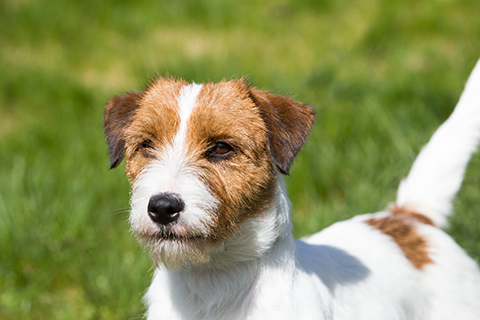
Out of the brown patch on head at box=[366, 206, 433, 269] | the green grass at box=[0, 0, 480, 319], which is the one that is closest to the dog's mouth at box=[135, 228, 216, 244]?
the green grass at box=[0, 0, 480, 319]

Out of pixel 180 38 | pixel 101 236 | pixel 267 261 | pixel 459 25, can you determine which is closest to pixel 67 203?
pixel 101 236

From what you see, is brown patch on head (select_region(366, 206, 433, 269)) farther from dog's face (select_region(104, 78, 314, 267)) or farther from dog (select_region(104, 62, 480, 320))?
dog's face (select_region(104, 78, 314, 267))

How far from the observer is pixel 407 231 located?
3619 mm

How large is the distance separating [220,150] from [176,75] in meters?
4.10

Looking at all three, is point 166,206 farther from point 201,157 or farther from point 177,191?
point 201,157

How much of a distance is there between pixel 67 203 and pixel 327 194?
2735mm

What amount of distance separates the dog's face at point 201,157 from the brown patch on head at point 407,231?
1155 mm

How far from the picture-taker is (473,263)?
3492mm

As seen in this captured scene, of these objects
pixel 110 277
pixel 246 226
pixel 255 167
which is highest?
pixel 255 167

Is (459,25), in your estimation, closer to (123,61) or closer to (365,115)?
(365,115)

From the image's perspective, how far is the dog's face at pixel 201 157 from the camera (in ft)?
8.30

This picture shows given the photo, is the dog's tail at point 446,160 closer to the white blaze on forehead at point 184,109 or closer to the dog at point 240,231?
the dog at point 240,231

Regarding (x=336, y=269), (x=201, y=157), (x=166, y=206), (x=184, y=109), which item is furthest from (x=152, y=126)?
(x=336, y=269)

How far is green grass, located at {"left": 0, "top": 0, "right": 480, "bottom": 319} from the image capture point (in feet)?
15.3
